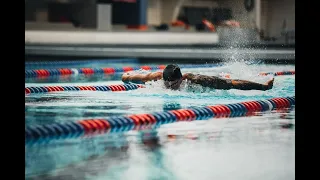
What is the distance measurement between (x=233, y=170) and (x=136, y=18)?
52.6ft

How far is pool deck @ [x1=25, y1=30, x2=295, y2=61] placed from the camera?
32.7ft

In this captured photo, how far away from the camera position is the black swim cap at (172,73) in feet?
15.2

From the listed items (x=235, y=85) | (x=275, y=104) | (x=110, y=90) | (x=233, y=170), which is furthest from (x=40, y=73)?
(x=233, y=170)

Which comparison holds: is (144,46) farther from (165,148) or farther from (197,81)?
(165,148)

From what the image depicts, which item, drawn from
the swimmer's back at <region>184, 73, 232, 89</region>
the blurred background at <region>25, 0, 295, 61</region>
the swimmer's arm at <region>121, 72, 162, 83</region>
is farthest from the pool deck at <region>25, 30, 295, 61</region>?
the swimmer's back at <region>184, 73, 232, 89</region>

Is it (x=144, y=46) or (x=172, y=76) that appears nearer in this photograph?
(x=172, y=76)

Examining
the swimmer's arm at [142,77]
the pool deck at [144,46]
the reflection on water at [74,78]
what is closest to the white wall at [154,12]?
the pool deck at [144,46]

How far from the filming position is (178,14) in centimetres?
2177

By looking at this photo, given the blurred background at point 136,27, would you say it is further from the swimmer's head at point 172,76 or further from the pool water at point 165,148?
the pool water at point 165,148

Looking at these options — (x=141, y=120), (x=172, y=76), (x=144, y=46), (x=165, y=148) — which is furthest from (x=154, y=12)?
(x=165, y=148)

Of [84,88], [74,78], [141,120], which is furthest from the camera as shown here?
[74,78]

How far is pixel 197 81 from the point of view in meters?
4.87

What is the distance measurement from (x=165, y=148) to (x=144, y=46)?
37.6 feet

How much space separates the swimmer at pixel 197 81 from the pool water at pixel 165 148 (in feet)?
0.90
